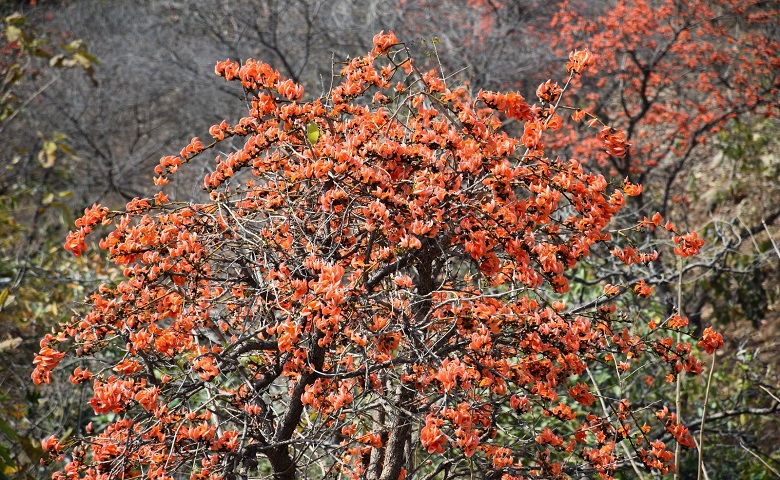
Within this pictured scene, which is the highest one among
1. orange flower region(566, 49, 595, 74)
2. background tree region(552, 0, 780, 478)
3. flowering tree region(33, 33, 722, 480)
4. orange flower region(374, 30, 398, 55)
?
background tree region(552, 0, 780, 478)

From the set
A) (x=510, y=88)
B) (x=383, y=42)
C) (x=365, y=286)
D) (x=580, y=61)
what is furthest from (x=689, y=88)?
(x=365, y=286)

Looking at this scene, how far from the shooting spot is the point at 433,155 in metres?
2.97

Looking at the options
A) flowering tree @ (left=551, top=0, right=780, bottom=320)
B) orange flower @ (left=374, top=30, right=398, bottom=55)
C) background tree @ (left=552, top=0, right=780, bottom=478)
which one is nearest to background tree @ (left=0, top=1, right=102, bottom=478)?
orange flower @ (left=374, top=30, right=398, bottom=55)

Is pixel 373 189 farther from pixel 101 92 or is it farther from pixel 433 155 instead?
pixel 101 92

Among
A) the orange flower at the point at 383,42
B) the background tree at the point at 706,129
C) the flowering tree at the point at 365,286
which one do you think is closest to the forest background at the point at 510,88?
the background tree at the point at 706,129

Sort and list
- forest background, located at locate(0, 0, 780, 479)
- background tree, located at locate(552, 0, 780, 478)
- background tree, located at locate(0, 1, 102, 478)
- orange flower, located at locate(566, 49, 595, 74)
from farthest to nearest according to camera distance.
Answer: background tree, located at locate(552, 0, 780, 478) < forest background, located at locate(0, 0, 780, 479) < background tree, located at locate(0, 1, 102, 478) < orange flower, located at locate(566, 49, 595, 74)

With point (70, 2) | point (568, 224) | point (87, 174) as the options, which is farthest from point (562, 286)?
point (70, 2)

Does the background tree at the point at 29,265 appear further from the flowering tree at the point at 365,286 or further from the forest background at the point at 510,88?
the flowering tree at the point at 365,286

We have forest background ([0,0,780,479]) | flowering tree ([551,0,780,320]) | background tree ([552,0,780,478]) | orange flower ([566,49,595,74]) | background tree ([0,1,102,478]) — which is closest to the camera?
orange flower ([566,49,595,74])

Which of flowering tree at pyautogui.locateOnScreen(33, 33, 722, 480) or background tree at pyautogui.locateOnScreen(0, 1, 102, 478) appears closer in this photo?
flowering tree at pyautogui.locateOnScreen(33, 33, 722, 480)

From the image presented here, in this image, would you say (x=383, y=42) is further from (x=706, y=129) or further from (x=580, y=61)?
(x=706, y=129)

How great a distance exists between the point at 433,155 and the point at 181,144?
11.5 m

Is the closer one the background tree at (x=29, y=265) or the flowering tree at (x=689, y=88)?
the background tree at (x=29, y=265)

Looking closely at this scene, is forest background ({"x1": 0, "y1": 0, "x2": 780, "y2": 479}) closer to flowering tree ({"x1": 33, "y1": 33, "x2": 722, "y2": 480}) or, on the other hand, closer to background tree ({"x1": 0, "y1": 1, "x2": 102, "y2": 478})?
background tree ({"x1": 0, "y1": 1, "x2": 102, "y2": 478})
